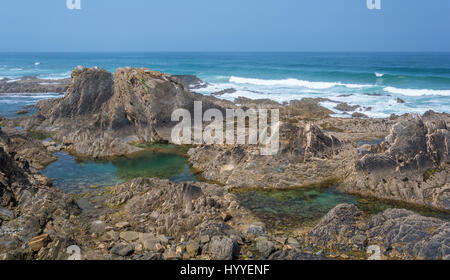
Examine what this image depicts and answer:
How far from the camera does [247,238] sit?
11.9 metres

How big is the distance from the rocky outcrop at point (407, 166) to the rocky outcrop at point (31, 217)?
41.9 ft

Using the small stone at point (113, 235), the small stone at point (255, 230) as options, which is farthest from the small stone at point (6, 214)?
the small stone at point (255, 230)

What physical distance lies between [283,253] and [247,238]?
59.8 inches

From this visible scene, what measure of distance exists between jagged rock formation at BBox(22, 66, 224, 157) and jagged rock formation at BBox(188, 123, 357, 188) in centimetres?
839

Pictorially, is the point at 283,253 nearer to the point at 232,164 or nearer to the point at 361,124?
the point at 232,164

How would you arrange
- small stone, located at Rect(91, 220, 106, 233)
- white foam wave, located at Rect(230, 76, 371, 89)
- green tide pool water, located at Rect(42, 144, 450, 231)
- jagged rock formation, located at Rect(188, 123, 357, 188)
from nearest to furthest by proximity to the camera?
small stone, located at Rect(91, 220, 106, 233), green tide pool water, located at Rect(42, 144, 450, 231), jagged rock formation, located at Rect(188, 123, 357, 188), white foam wave, located at Rect(230, 76, 371, 89)

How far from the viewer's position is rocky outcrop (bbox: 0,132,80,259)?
10336mm

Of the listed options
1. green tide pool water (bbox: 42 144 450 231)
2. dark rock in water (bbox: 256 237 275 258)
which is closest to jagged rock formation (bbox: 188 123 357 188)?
green tide pool water (bbox: 42 144 450 231)

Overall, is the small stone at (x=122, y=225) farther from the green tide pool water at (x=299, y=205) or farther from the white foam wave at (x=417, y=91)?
the white foam wave at (x=417, y=91)

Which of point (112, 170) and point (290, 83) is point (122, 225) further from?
point (290, 83)

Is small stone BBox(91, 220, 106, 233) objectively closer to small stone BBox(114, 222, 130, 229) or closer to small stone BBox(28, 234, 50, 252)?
small stone BBox(114, 222, 130, 229)

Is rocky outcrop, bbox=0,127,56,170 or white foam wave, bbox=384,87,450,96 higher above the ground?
white foam wave, bbox=384,87,450,96

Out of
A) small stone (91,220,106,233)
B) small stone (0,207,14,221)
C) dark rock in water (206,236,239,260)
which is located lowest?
small stone (91,220,106,233)

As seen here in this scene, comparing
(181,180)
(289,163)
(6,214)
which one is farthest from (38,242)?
(289,163)
